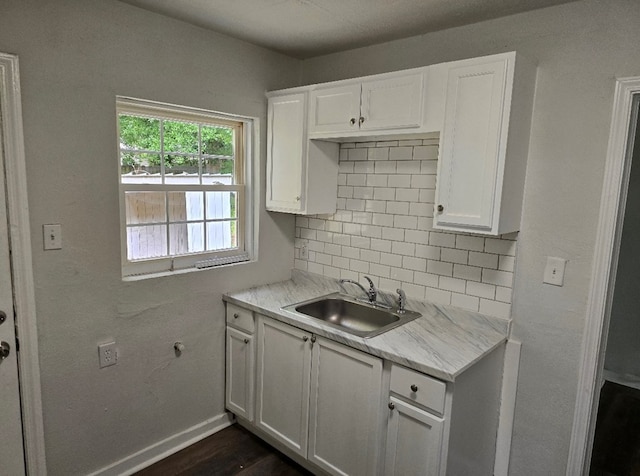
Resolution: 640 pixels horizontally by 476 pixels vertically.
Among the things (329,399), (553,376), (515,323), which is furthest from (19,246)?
(553,376)

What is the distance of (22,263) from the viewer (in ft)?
5.90

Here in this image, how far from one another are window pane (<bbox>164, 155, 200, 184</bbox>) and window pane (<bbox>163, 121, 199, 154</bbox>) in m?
0.05

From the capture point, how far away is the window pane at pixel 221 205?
2.61 metres

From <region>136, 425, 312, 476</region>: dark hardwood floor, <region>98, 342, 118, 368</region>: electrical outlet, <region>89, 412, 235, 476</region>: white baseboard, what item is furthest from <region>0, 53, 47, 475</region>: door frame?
<region>136, 425, 312, 476</region>: dark hardwood floor

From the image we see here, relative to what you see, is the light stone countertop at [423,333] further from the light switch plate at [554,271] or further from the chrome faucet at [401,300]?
the light switch plate at [554,271]

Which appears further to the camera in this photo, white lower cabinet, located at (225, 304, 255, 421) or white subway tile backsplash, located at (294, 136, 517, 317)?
white lower cabinet, located at (225, 304, 255, 421)

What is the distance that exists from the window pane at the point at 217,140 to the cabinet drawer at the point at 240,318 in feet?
3.20

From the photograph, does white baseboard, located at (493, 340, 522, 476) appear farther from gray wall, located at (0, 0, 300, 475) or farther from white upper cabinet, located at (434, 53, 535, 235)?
gray wall, located at (0, 0, 300, 475)

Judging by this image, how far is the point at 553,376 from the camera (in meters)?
1.98

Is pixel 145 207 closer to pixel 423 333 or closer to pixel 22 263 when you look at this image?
pixel 22 263

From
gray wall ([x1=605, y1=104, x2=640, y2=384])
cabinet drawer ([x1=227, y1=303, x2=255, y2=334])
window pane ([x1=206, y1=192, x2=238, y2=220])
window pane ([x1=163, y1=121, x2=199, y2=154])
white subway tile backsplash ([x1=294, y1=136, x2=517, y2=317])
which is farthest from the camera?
gray wall ([x1=605, y1=104, x2=640, y2=384])

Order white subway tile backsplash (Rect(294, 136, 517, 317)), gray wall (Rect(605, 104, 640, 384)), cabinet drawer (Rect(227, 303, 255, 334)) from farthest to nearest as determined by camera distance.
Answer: gray wall (Rect(605, 104, 640, 384))
cabinet drawer (Rect(227, 303, 255, 334))
white subway tile backsplash (Rect(294, 136, 517, 317))

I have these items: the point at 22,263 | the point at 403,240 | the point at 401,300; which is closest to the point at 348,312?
the point at 401,300

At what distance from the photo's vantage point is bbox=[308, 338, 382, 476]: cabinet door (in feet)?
6.29
